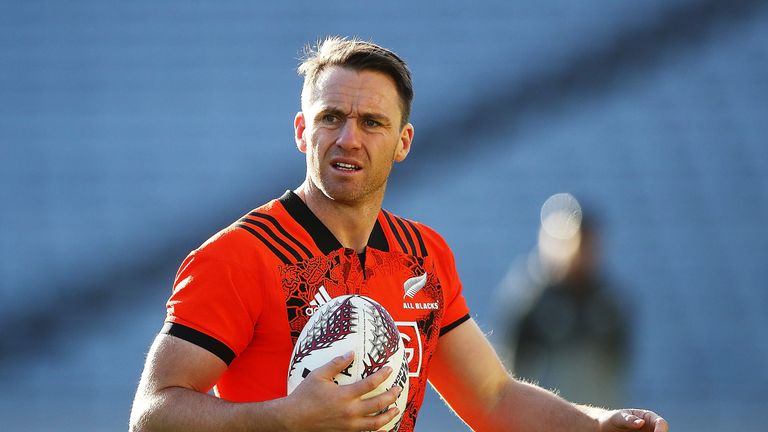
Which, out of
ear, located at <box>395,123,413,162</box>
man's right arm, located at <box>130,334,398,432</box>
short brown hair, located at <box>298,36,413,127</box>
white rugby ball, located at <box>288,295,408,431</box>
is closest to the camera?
man's right arm, located at <box>130,334,398,432</box>

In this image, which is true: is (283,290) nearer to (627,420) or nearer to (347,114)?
(347,114)

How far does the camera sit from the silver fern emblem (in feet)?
10.1

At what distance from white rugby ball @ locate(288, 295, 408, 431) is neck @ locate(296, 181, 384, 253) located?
1.04ft

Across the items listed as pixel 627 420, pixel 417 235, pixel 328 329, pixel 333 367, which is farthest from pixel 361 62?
pixel 627 420

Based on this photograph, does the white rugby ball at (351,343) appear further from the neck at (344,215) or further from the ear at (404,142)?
the ear at (404,142)

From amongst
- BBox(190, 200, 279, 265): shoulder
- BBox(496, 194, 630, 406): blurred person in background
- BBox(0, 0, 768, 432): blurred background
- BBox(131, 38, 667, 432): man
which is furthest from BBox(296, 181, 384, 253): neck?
BBox(0, 0, 768, 432): blurred background

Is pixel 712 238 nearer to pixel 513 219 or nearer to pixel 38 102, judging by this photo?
pixel 513 219

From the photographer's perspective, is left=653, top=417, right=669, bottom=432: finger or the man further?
left=653, top=417, right=669, bottom=432: finger

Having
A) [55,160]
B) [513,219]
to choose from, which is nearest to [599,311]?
[513,219]

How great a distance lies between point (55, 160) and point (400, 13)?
3.94 meters

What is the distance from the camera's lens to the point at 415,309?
3072 mm

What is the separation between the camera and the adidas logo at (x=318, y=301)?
2.80 metres

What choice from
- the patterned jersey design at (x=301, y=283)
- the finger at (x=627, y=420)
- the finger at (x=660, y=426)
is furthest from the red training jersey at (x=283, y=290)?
the finger at (x=660, y=426)

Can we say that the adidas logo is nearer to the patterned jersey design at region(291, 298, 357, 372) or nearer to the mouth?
the patterned jersey design at region(291, 298, 357, 372)
